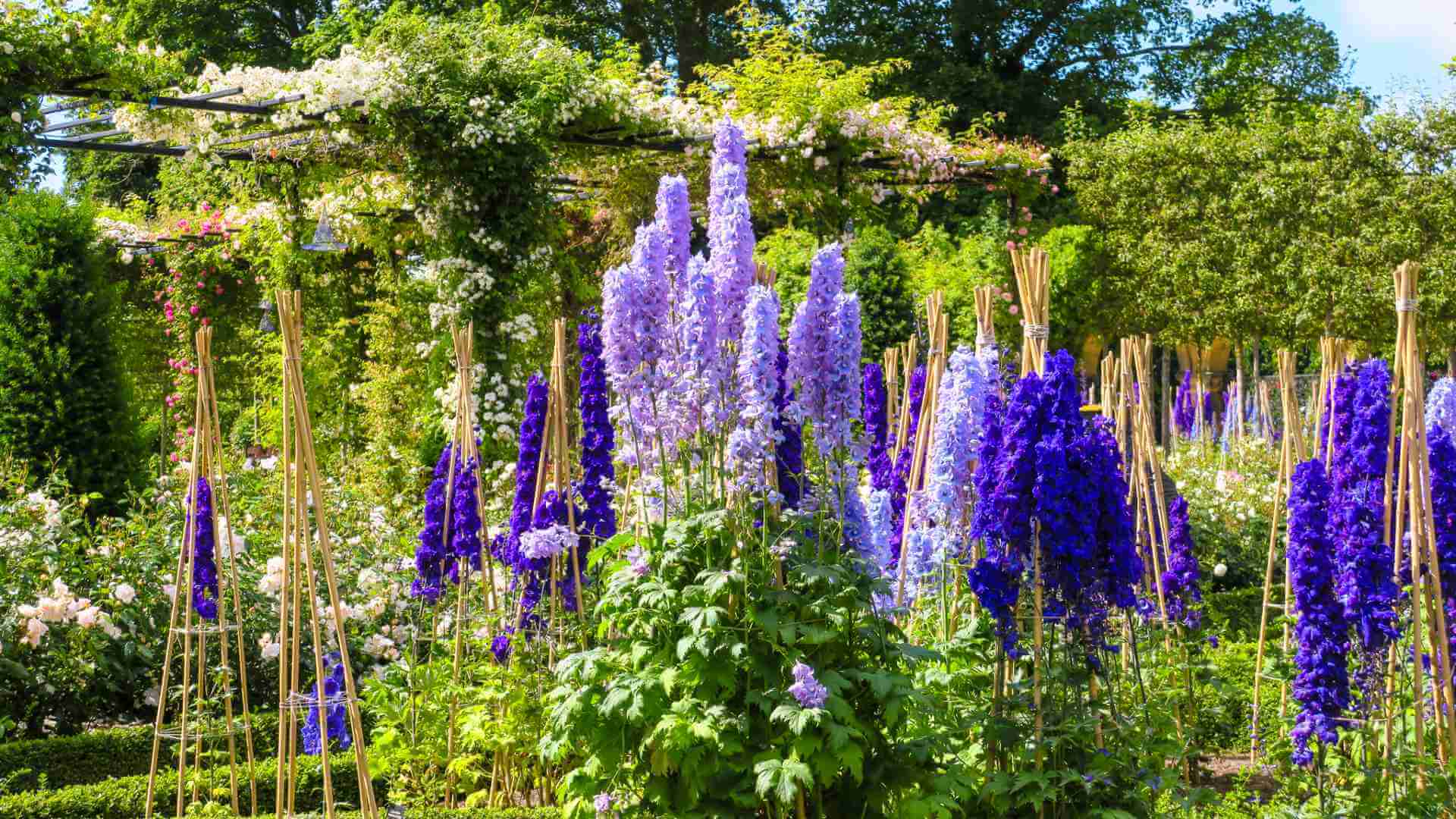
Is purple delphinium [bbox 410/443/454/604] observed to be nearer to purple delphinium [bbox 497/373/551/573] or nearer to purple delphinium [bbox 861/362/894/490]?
purple delphinium [bbox 497/373/551/573]

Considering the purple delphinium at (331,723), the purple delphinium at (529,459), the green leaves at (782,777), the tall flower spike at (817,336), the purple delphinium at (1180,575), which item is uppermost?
the tall flower spike at (817,336)

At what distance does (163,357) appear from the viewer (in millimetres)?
18109

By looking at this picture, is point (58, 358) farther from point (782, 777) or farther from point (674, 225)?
point (782, 777)

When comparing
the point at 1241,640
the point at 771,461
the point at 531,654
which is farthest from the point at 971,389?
the point at 1241,640

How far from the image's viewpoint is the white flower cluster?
5.21 m

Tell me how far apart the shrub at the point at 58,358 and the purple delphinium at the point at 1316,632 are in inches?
282

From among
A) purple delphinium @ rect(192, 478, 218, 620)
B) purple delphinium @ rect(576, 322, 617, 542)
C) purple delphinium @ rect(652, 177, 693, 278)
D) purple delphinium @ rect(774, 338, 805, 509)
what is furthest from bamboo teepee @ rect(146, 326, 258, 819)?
purple delphinium @ rect(774, 338, 805, 509)

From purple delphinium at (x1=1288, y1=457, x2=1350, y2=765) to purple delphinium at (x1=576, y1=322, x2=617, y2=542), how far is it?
221 cm

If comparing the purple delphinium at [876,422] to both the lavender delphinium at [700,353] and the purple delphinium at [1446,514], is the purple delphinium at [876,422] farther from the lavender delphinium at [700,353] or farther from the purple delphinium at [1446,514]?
the lavender delphinium at [700,353]

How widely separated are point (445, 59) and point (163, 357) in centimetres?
1103

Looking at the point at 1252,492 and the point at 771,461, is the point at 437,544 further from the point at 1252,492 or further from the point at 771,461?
the point at 1252,492

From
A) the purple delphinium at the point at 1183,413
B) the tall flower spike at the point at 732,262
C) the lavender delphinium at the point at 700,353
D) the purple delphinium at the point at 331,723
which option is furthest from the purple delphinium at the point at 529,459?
the purple delphinium at the point at 1183,413

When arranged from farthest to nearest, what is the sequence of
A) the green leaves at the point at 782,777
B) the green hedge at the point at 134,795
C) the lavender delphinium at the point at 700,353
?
1. the green hedge at the point at 134,795
2. the lavender delphinium at the point at 700,353
3. the green leaves at the point at 782,777

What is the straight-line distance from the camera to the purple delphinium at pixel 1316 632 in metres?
3.62
